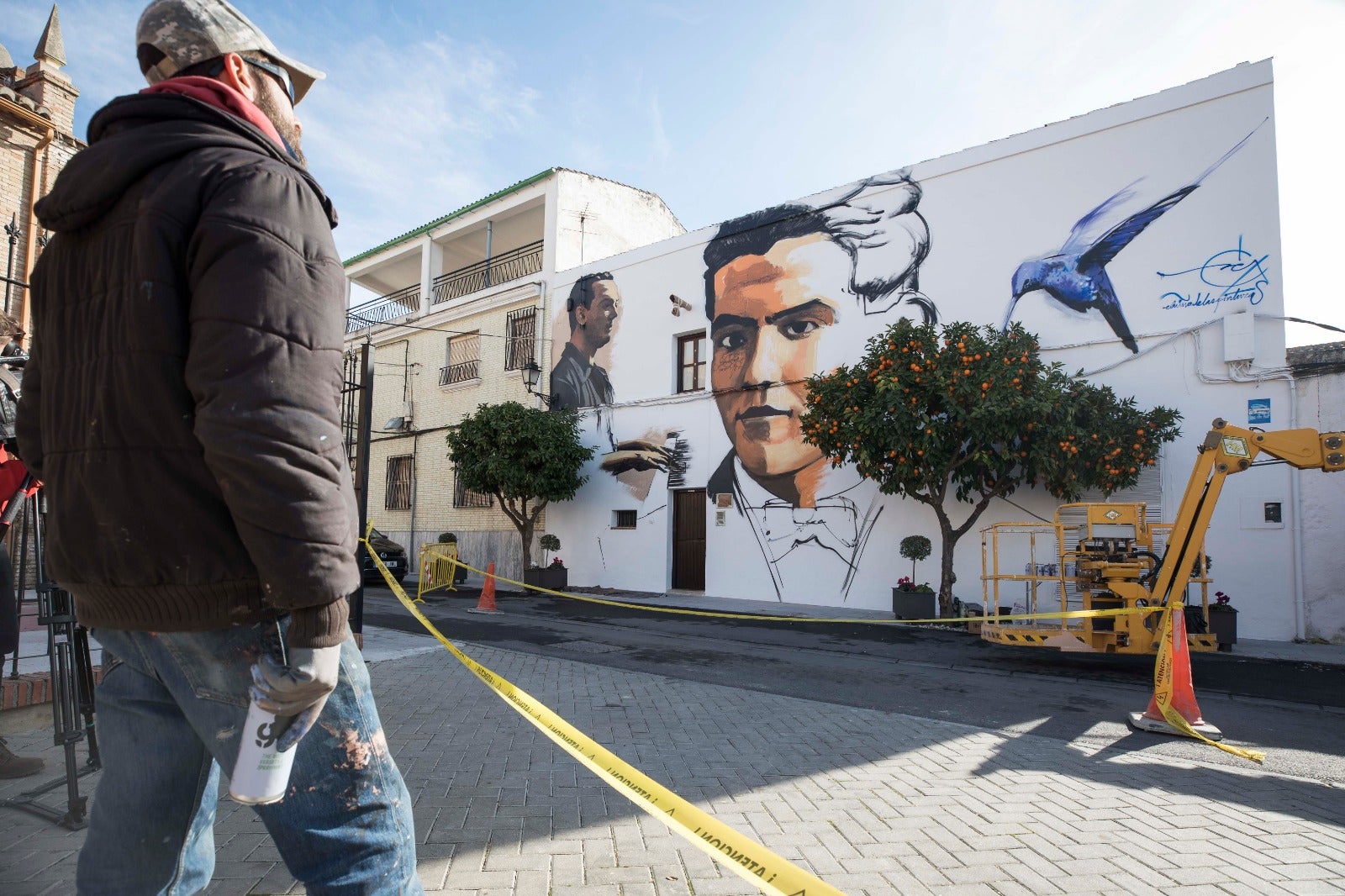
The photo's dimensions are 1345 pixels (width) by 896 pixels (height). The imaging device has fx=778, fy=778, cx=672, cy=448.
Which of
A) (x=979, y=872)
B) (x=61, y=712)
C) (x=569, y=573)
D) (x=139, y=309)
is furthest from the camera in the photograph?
(x=569, y=573)

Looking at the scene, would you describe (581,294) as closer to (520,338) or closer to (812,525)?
(520,338)

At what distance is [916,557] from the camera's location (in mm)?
13180

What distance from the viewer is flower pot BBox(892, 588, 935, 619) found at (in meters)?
12.6

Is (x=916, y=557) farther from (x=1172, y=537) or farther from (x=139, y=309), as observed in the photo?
(x=139, y=309)

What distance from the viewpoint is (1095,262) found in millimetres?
12664

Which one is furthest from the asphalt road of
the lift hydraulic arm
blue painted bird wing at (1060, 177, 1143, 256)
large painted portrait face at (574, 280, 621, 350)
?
large painted portrait face at (574, 280, 621, 350)

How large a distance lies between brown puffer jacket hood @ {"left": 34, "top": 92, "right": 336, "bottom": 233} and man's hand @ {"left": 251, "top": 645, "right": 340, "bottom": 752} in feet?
3.07

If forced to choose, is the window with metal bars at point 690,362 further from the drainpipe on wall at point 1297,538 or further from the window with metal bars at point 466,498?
the drainpipe on wall at point 1297,538

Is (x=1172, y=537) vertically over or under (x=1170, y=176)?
under

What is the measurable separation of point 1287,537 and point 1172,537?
5.74 meters

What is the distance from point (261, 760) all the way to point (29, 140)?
11.0 metres

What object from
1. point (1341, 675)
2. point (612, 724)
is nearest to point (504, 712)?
point (612, 724)

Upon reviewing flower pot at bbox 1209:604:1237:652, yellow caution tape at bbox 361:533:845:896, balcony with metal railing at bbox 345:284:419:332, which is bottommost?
flower pot at bbox 1209:604:1237:652
